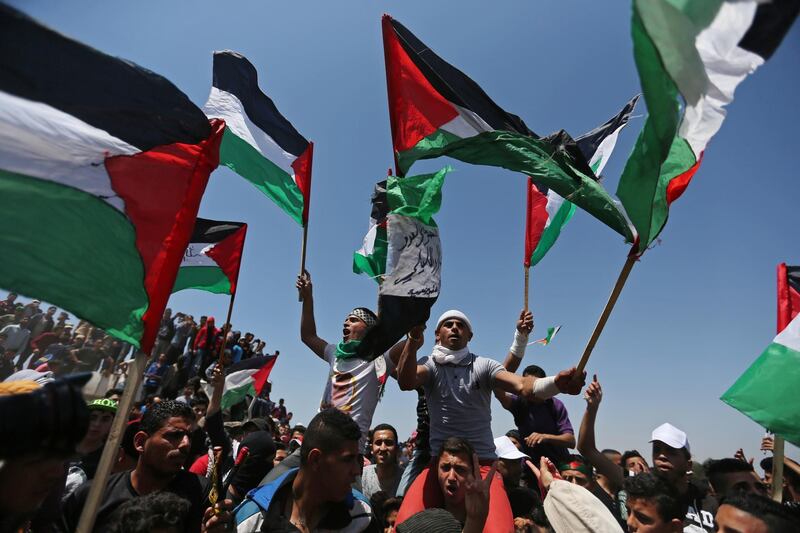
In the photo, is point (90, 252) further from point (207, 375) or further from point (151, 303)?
point (207, 375)

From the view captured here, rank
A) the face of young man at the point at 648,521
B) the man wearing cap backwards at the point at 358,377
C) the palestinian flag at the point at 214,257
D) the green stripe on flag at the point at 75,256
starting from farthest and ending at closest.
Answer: the palestinian flag at the point at 214,257 → the man wearing cap backwards at the point at 358,377 → the face of young man at the point at 648,521 → the green stripe on flag at the point at 75,256

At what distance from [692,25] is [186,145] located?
3005 millimetres

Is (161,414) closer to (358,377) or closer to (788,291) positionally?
(358,377)

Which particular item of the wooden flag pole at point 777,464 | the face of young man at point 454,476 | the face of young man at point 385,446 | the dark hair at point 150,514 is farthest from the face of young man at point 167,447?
the wooden flag pole at point 777,464

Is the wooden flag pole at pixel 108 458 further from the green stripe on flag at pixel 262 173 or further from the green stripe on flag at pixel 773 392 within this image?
the green stripe on flag at pixel 773 392

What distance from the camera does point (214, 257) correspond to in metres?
5.04

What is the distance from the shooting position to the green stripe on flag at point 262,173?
16.0 feet

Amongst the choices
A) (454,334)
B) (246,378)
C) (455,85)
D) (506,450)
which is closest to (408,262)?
(454,334)

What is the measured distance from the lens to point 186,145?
3244 mm

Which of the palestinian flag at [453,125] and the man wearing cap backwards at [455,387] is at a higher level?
the palestinian flag at [453,125]

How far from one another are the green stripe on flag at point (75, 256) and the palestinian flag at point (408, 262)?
1.49 meters

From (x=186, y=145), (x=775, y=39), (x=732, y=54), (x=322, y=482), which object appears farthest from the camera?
(x=186, y=145)

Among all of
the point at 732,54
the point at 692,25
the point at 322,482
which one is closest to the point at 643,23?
the point at 692,25

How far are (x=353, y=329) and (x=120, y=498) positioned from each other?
2146mm
